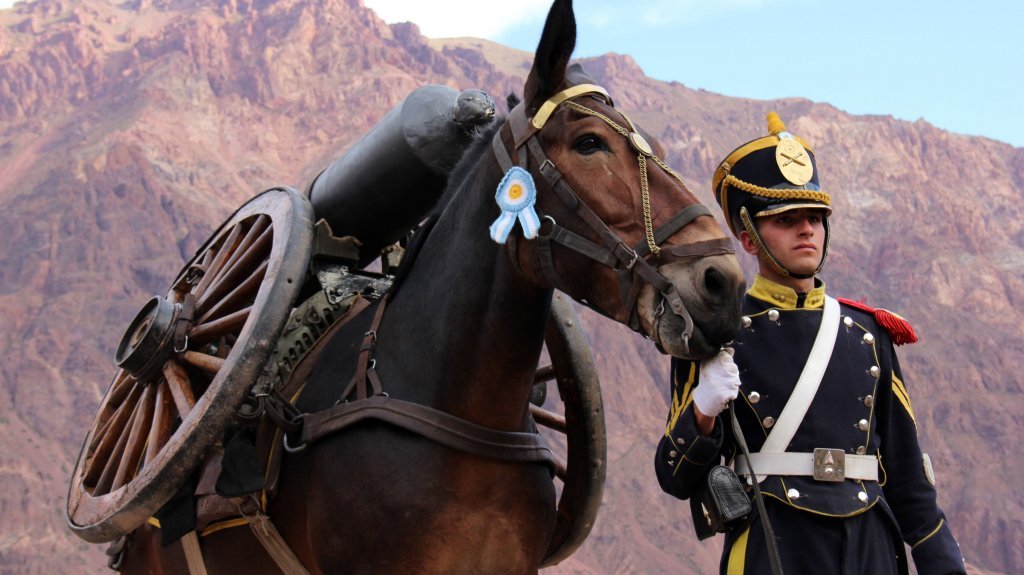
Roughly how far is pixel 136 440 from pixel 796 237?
2.87m

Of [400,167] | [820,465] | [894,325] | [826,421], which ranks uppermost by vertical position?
[400,167]

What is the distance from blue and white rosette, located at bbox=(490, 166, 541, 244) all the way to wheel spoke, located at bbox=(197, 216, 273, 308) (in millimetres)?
1432

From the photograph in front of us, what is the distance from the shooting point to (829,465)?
12.7 ft

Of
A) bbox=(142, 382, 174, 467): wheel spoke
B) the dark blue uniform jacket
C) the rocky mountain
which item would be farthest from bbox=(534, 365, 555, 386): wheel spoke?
the rocky mountain

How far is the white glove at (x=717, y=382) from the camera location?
11.7 feet

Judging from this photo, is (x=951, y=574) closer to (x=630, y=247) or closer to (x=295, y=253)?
(x=630, y=247)

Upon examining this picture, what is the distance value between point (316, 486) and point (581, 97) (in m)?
1.74

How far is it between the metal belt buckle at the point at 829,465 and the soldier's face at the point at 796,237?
2.14 feet

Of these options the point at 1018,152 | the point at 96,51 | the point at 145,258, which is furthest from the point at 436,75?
the point at 1018,152

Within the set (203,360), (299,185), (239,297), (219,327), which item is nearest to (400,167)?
(239,297)

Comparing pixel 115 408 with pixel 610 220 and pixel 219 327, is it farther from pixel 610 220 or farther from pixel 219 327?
pixel 610 220

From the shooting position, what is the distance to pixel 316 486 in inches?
166

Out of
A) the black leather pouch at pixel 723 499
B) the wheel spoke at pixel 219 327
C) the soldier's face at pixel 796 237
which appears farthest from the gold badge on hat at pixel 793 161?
the wheel spoke at pixel 219 327

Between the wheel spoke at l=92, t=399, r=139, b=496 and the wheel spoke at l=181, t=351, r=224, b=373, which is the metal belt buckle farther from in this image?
the wheel spoke at l=92, t=399, r=139, b=496
